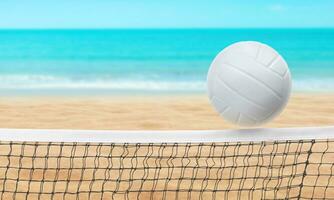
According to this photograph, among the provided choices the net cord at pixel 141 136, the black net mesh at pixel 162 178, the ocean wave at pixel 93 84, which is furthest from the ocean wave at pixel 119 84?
the net cord at pixel 141 136

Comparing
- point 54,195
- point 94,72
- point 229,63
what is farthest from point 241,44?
point 94,72

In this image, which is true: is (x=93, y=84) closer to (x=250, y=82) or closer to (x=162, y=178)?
(x=162, y=178)

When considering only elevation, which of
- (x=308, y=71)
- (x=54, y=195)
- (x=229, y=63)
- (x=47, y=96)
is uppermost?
(x=308, y=71)

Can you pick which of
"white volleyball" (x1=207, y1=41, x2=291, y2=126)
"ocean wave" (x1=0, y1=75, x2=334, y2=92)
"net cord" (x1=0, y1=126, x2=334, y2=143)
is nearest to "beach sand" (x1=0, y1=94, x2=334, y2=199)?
"net cord" (x1=0, y1=126, x2=334, y2=143)

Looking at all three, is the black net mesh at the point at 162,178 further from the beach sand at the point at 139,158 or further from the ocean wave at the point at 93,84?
the ocean wave at the point at 93,84

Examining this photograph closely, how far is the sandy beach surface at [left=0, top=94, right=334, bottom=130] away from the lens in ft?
37.2

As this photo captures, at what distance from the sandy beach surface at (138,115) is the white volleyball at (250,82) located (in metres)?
5.70

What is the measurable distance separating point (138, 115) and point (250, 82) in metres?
7.71

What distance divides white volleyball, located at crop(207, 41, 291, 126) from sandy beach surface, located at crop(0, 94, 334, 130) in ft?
18.7

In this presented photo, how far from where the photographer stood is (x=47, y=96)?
18000 millimetres

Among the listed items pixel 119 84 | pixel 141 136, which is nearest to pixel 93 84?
pixel 119 84

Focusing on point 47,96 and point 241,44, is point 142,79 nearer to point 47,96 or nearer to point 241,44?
point 47,96

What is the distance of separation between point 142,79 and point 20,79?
493cm

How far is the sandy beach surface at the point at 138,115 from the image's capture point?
1134 cm
